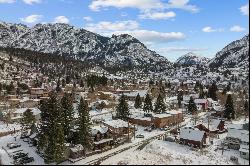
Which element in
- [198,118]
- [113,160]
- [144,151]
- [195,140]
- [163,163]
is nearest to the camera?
[163,163]

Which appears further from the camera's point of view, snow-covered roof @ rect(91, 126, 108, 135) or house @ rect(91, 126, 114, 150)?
snow-covered roof @ rect(91, 126, 108, 135)

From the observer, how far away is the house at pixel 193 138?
66.3 m

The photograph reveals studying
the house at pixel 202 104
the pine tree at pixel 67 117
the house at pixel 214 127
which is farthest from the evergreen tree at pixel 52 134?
the house at pixel 202 104

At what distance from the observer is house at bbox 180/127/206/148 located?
6634cm

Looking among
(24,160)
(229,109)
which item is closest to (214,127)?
(229,109)

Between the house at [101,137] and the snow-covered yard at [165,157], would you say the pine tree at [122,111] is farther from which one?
the snow-covered yard at [165,157]

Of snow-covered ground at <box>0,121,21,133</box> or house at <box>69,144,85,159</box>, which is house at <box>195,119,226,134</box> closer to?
house at <box>69,144,85,159</box>

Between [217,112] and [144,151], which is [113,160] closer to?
[144,151]

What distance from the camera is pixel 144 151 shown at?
2420 inches

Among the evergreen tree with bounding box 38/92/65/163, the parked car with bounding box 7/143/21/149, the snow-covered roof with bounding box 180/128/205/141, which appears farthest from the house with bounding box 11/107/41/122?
the snow-covered roof with bounding box 180/128/205/141

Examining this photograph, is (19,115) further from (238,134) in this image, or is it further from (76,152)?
(238,134)

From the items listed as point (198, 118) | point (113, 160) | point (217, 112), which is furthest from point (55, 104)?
point (217, 112)

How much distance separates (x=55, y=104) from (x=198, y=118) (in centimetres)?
5144

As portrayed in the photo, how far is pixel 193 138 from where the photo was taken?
2650 inches
